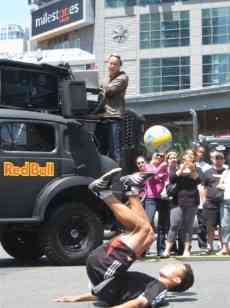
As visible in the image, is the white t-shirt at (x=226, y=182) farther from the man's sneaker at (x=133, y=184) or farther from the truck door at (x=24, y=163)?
the man's sneaker at (x=133, y=184)

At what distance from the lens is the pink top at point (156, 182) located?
41.9 ft

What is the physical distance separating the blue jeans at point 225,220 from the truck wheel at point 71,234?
2.24m

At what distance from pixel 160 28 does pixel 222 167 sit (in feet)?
219

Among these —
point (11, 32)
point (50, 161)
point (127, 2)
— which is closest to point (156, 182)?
point (50, 161)

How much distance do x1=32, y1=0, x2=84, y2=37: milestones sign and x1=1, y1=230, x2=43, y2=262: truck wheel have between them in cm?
7824

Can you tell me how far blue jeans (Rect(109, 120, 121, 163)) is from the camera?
1205 centimetres

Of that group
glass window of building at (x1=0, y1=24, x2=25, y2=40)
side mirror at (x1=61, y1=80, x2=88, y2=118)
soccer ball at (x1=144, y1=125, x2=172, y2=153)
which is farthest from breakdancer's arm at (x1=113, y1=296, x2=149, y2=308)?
glass window of building at (x1=0, y1=24, x2=25, y2=40)

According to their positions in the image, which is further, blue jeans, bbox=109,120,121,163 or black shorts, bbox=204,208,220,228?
black shorts, bbox=204,208,220,228

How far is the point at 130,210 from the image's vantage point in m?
Result: 7.43

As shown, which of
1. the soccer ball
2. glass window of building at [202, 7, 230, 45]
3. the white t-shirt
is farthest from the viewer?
glass window of building at [202, 7, 230, 45]

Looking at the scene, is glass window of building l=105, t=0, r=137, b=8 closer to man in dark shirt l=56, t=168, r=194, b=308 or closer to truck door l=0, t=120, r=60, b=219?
truck door l=0, t=120, r=60, b=219

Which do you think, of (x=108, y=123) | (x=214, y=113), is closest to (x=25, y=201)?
(x=108, y=123)

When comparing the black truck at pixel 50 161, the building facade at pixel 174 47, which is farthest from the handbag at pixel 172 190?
the building facade at pixel 174 47

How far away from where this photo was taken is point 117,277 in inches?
293
